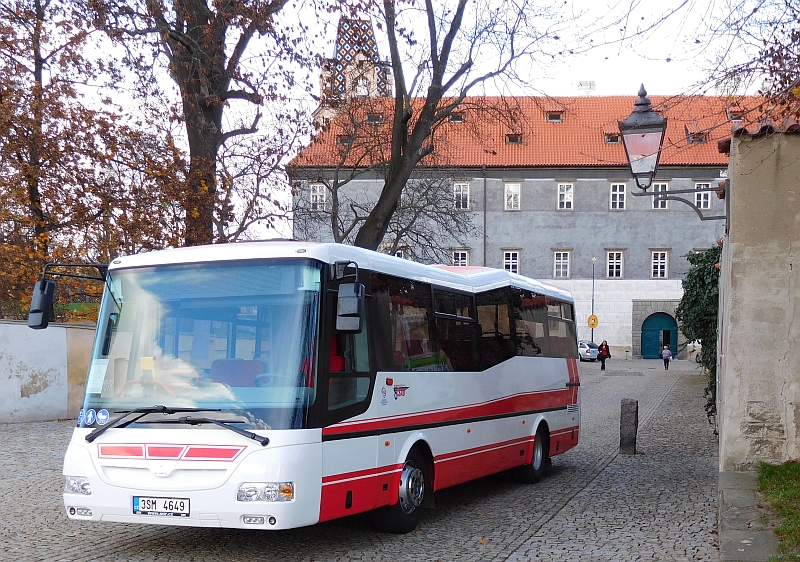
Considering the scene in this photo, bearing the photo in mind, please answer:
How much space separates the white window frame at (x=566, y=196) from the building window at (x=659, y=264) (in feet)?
20.5

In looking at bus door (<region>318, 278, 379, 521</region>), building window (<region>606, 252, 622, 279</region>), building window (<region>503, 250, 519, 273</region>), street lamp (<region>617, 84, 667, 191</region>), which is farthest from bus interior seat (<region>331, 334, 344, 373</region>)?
building window (<region>606, 252, 622, 279</region>)

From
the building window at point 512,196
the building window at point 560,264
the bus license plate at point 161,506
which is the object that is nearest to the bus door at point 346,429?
the bus license plate at point 161,506

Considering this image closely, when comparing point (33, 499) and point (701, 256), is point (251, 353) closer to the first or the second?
point (33, 499)

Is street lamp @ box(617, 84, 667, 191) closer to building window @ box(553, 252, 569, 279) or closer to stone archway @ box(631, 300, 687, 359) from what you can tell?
building window @ box(553, 252, 569, 279)

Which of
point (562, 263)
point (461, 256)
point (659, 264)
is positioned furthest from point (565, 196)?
point (461, 256)

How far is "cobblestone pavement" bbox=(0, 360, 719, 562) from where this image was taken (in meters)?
8.00

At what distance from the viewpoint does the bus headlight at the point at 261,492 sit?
7117 mm

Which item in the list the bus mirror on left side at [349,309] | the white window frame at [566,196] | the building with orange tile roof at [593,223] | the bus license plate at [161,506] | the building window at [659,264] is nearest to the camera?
the bus license plate at [161,506]

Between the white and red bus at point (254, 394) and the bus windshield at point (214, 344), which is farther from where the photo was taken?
the bus windshield at point (214, 344)

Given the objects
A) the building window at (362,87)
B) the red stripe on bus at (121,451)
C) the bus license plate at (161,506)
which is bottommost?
the bus license plate at (161,506)

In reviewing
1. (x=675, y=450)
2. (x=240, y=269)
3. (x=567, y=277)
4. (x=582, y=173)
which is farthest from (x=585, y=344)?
(x=240, y=269)

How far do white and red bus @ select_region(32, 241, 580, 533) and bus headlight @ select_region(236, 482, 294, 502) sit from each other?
1 centimetres

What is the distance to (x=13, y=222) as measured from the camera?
20641 mm

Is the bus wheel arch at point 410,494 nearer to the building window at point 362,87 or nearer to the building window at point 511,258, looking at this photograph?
the building window at point 362,87
